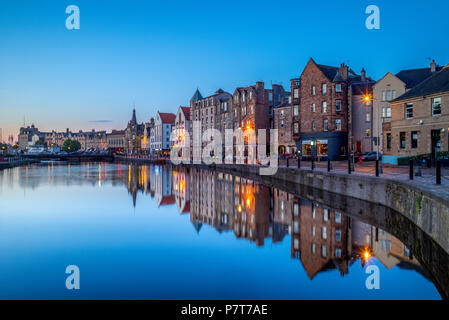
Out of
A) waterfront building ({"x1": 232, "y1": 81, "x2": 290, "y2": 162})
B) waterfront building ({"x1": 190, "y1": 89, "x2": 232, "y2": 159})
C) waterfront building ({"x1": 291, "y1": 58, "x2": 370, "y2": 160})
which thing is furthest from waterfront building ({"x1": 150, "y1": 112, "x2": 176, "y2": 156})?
waterfront building ({"x1": 291, "y1": 58, "x2": 370, "y2": 160})

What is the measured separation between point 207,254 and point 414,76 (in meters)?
48.5

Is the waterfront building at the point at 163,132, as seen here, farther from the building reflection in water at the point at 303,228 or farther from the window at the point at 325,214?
the window at the point at 325,214

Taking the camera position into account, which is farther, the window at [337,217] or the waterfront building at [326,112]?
the waterfront building at [326,112]

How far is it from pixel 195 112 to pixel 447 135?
73.8 m

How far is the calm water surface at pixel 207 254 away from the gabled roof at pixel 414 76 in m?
35.6

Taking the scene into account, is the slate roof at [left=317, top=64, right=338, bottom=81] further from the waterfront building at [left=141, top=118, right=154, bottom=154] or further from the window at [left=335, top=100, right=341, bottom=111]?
the waterfront building at [left=141, top=118, right=154, bottom=154]

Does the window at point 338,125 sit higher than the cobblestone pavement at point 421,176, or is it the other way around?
the window at point 338,125

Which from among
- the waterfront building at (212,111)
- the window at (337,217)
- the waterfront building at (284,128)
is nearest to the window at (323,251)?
the window at (337,217)

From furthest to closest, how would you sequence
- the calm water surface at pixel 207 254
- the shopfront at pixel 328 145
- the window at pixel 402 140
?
the shopfront at pixel 328 145 < the window at pixel 402 140 < the calm water surface at pixel 207 254

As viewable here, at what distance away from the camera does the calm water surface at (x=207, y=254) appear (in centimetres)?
927

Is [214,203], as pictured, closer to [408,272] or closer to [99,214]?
[99,214]

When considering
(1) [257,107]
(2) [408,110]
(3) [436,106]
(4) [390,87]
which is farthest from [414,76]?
(1) [257,107]

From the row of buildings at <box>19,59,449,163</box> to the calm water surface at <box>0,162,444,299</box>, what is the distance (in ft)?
62.1
